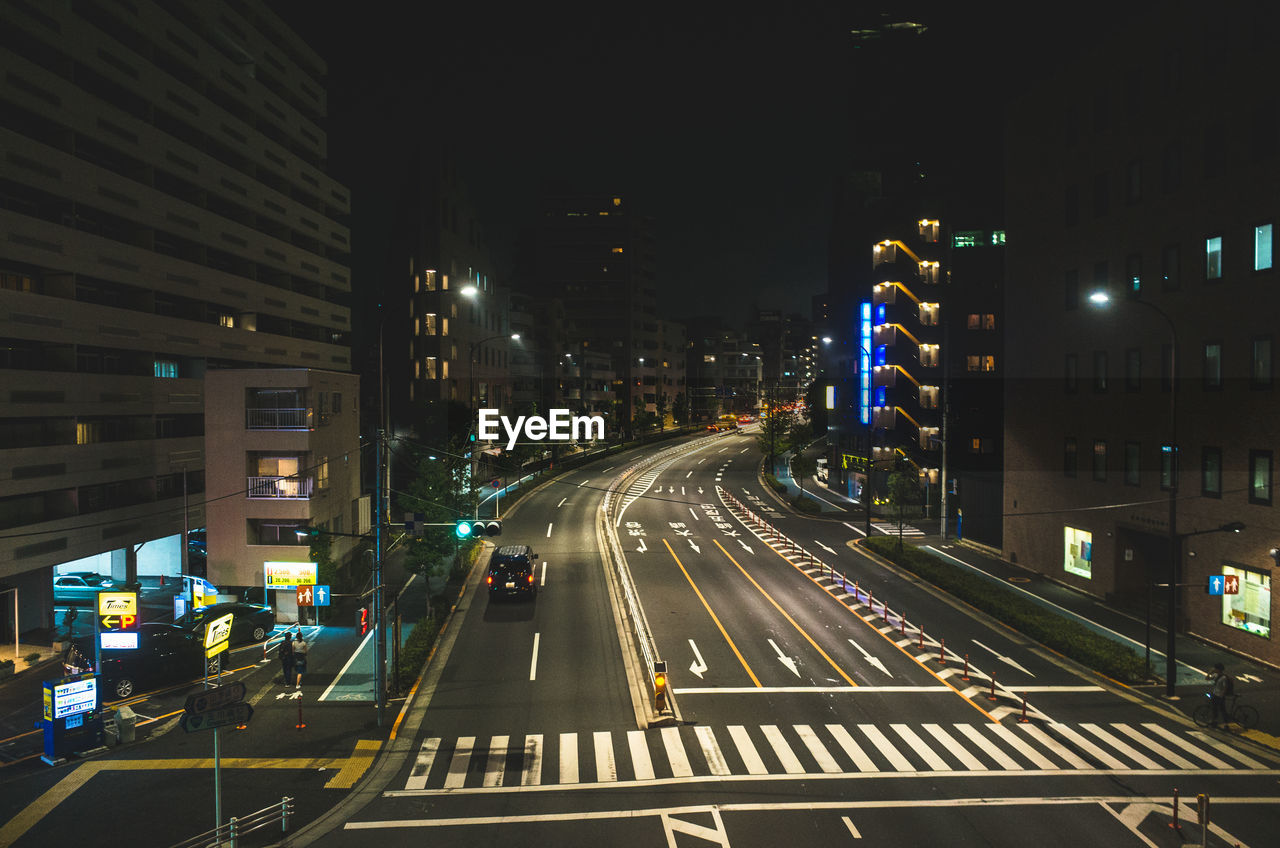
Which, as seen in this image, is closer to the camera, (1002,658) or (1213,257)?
(1002,658)

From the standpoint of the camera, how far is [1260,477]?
27031 mm

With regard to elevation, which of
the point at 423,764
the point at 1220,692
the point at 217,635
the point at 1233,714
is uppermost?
the point at 217,635

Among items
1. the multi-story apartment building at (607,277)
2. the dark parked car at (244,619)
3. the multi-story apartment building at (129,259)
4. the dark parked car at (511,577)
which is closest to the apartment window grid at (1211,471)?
the dark parked car at (511,577)

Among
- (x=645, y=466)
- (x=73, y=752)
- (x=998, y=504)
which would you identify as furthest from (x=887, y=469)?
(x=73, y=752)

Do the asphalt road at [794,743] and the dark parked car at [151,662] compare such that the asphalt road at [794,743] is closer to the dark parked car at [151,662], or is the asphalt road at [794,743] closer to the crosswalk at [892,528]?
the dark parked car at [151,662]

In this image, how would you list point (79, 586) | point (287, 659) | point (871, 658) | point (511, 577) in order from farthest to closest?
point (79, 586), point (511, 577), point (871, 658), point (287, 659)

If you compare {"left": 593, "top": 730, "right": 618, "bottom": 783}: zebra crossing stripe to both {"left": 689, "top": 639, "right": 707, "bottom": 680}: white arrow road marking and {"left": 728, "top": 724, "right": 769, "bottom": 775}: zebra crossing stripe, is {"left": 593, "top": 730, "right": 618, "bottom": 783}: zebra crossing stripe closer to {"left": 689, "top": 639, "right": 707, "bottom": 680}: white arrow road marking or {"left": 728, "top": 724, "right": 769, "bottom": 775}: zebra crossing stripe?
{"left": 728, "top": 724, "right": 769, "bottom": 775}: zebra crossing stripe

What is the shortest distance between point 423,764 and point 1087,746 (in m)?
17.3

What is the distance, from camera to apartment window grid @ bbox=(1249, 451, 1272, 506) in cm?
2667

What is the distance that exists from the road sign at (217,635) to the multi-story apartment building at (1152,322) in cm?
2833

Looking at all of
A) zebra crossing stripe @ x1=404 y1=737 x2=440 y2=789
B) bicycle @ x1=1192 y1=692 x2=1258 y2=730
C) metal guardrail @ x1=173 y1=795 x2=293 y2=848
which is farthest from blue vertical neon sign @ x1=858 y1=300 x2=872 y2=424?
metal guardrail @ x1=173 y1=795 x2=293 y2=848

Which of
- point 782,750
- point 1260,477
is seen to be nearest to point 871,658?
point 782,750

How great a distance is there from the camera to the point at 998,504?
4634 centimetres

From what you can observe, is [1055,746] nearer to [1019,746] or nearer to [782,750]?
[1019,746]
